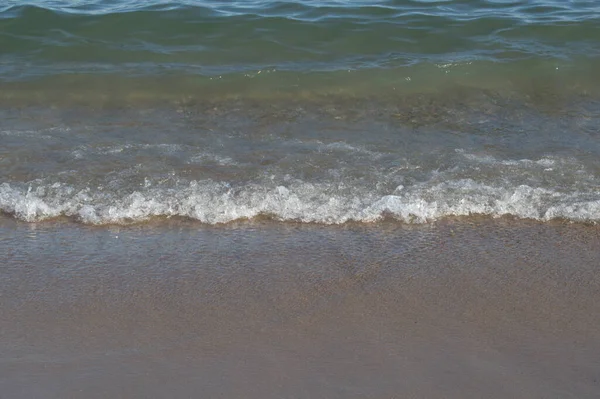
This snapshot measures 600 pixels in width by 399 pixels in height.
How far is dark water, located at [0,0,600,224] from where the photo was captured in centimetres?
518

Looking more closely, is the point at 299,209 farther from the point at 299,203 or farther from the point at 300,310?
the point at 300,310

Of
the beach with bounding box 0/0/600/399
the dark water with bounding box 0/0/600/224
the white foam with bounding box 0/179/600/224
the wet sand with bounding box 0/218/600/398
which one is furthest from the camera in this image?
the dark water with bounding box 0/0/600/224

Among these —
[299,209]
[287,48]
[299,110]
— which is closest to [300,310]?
[299,209]

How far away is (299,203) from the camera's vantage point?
5.07 m

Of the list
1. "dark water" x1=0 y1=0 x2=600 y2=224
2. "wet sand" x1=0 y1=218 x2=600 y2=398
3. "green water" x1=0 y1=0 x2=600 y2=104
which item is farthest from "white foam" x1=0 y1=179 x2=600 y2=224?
"green water" x1=0 y1=0 x2=600 y2=104

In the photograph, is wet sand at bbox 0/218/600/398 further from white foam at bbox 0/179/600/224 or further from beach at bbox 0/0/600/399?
white foam at bbox 0/179/600/224

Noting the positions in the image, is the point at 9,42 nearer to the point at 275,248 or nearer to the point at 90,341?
the point at 275,248

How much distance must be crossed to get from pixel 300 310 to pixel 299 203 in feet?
4.07

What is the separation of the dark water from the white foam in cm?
1

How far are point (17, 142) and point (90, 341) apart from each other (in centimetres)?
288

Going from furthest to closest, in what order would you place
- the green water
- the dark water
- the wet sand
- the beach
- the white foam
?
1. the green water
2. the dark water
3. the white foam
4. the beach
5. the wet sand

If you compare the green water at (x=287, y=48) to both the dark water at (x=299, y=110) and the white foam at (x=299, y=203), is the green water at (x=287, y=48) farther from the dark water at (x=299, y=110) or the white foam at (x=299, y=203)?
the white foam at (x=299, y=203)

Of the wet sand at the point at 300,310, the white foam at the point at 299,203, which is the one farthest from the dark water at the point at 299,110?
the wet sand at the point at 300,310

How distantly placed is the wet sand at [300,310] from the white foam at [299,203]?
0.12 m
